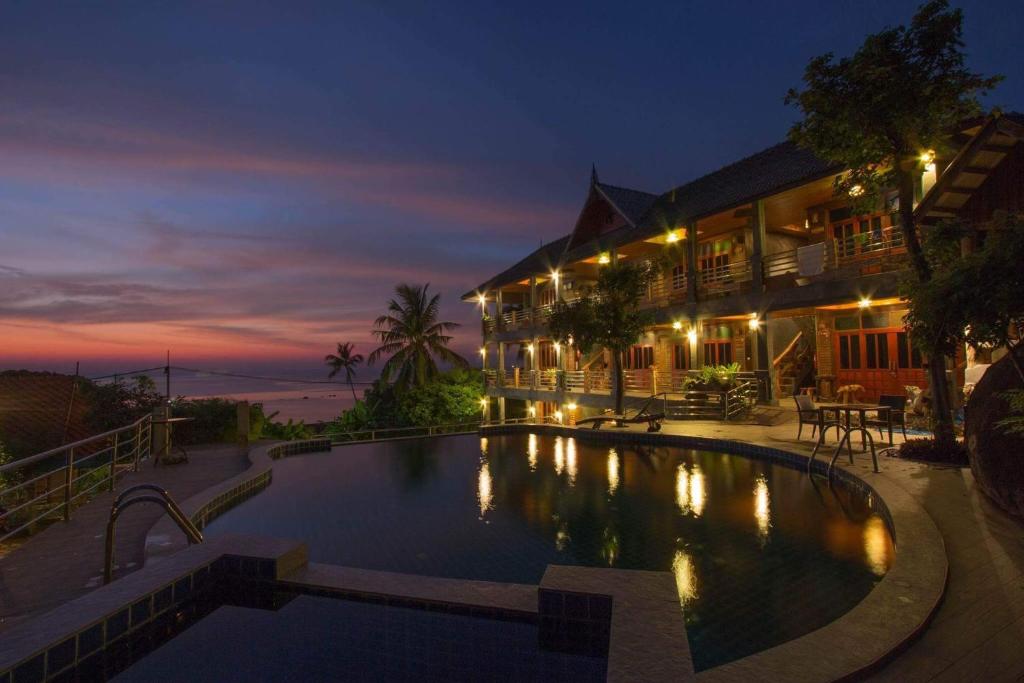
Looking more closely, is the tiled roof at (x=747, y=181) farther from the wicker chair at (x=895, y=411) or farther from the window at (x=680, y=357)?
the wicker chair at (x=895, y=411)

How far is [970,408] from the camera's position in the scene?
7480 mm

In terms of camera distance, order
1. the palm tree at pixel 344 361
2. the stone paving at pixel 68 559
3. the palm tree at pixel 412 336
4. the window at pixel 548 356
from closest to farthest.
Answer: the stone paving at pixel 68 559, the window at pixel 548 356, the palm tree at pixel 412 336, the palm tree at pixel 344 361

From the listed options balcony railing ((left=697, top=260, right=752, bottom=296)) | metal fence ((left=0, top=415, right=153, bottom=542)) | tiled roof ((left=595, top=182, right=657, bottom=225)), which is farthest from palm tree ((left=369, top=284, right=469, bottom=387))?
balcony railing ((left=697, top=260, right=752, bottom=296))

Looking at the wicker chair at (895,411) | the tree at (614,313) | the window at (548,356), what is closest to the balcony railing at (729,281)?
the tree at (614,313)

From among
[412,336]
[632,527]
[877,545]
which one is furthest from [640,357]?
[877,545]

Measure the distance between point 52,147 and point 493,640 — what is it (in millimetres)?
21334

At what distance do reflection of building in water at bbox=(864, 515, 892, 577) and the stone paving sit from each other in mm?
7544

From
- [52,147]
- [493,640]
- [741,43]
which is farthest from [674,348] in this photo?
[741,43]

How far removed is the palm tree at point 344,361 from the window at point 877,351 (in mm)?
44487

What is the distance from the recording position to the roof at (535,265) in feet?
92.6

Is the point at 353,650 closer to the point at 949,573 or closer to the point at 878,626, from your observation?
the point at 878,626

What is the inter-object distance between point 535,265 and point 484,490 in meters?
21.2

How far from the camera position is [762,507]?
789cm

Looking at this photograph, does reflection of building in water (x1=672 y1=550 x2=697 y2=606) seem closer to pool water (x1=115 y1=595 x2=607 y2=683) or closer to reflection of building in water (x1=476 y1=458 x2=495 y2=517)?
pool water (x1=115 y1=595 x2=607 y2=683)
